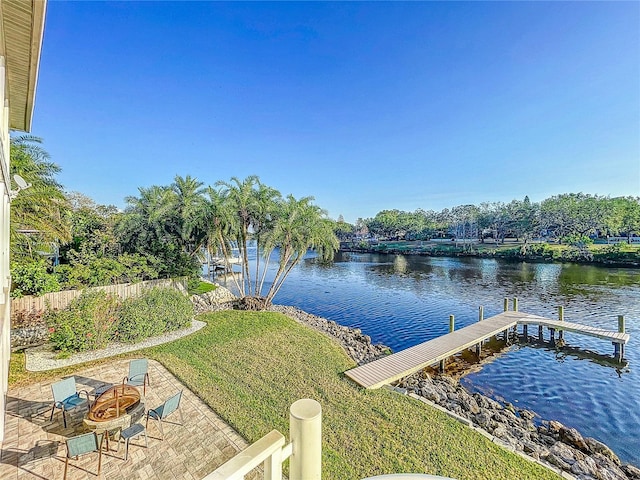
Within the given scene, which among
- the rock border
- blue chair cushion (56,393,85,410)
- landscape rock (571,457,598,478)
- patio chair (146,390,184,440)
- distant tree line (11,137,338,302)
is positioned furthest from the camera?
distant tree line (11,137,338,302)

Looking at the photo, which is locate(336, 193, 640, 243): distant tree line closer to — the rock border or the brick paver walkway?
the rock border

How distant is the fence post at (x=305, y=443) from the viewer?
1688mm

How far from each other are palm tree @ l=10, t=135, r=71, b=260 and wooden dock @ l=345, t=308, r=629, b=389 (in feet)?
47.0

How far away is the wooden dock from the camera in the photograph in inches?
359

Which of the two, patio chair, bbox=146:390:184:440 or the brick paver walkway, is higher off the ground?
patio chair, bbox=146:390:184:440

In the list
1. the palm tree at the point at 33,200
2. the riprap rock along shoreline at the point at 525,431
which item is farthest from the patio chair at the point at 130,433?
the palm tree at the point at 33,200

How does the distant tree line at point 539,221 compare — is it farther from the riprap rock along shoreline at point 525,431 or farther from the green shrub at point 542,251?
the riprap rock along shoreline at point 525,431

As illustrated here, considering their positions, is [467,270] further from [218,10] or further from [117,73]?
[117,73]

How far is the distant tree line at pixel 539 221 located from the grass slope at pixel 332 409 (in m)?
54.9

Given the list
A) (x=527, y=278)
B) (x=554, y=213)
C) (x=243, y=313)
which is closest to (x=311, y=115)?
(x=243, y=313)

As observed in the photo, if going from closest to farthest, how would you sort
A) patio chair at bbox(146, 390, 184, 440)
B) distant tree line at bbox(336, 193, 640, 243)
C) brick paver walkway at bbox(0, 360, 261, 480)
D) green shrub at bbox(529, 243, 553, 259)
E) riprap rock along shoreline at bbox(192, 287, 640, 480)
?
brick paver walkway at bbox(0, 360, 261, 480)
patio chair at bbox(146, 390, 184, 440)
riprap rock along shoreline at bbox(192, 287, 640, 480)
green shrub at bbox(529, 243, 553, 259)
distant tree line at bbox(336, 193, 640, 243)

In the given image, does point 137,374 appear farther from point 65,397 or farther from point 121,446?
point 121,446

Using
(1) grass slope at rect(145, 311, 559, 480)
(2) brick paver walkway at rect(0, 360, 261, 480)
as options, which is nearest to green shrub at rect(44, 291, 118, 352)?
(1) grass slope at rect(145, 311, 559, 480)

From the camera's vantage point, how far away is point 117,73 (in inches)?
579
